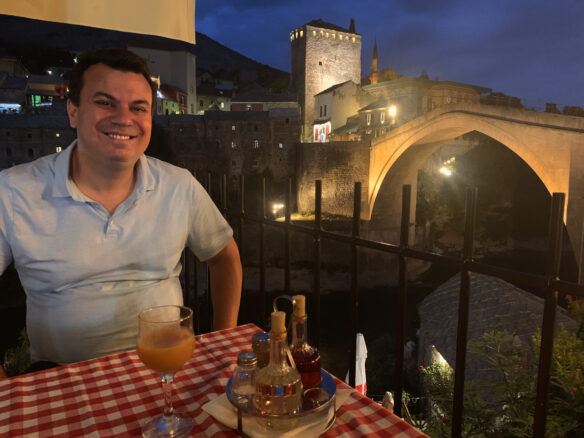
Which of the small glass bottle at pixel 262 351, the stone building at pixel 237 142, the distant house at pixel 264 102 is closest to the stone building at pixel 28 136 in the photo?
the stone building at pixel 237 142

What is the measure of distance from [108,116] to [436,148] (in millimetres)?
20942

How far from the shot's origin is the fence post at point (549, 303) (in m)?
1.11

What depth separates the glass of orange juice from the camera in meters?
1.09

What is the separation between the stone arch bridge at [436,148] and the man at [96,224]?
1158cm

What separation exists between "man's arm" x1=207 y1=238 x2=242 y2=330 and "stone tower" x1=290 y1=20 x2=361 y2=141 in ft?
109

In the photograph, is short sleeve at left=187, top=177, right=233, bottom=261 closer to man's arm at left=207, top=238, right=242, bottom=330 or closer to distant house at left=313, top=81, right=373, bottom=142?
man's arm at left=207, top=238, right=242, bottom=330

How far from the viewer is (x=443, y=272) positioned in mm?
22703

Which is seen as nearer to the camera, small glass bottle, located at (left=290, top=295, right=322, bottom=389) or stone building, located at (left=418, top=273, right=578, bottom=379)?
small glass bottle, located at (left=290, top=295, right=322, bottom=389)

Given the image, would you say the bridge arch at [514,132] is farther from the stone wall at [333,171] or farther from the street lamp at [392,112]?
the street lamp at [392,112]

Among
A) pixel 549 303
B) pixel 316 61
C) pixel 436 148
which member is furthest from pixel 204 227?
pixel 316 61

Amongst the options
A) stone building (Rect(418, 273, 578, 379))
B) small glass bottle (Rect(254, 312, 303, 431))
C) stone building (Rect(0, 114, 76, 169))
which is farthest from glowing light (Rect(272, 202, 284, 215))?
small glass bottle (Rect(254, 312, 303, 431))

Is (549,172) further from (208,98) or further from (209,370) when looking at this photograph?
(208,98)

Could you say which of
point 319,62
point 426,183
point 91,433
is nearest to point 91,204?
point 91,433

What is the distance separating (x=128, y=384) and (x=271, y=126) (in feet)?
77.3
